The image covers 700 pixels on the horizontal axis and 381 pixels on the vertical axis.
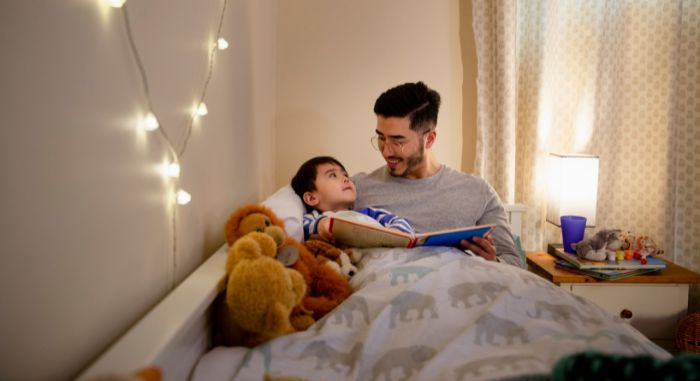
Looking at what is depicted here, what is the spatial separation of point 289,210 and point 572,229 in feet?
4.41

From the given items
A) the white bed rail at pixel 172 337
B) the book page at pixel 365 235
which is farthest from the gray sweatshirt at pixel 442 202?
the white bed rail at pixel 172 337

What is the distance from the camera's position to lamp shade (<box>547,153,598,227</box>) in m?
2.33

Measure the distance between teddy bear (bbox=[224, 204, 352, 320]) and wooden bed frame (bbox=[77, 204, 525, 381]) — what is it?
0.09 meters

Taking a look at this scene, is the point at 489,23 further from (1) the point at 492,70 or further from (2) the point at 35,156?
(2) the point at 35,156

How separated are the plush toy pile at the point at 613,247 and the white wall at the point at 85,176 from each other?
1.62 m

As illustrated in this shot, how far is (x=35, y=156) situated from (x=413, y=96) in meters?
1.54

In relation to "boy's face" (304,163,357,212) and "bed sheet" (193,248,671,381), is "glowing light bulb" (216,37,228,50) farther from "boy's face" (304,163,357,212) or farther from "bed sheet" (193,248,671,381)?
"bed sheet" (193,248,671,381)

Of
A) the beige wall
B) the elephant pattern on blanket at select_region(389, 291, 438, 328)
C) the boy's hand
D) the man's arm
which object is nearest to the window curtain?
the beige wall

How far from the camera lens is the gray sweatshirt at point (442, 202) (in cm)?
195

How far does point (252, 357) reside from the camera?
90 cm

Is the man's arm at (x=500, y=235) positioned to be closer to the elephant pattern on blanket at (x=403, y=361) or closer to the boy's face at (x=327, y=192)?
the boy's face at (x=327, y=192)

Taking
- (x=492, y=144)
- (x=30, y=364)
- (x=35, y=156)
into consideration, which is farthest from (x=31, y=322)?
(x=492, y=144)

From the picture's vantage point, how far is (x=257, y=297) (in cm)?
91

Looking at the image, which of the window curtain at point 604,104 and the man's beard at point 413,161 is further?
the window curtain at point 604,104
